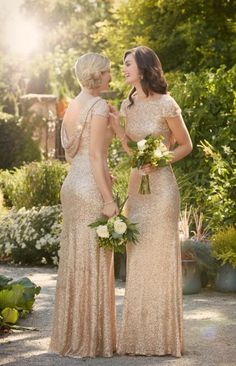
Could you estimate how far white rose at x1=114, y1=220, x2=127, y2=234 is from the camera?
580 cm

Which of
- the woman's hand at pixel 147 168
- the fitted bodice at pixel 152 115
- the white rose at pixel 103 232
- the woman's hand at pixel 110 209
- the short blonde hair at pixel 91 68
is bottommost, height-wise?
the white rose at pixel 103 232

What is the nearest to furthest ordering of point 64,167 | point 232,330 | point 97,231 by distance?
point 97,231
point 232,330
point 64,167

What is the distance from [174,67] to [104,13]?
21.2 meters

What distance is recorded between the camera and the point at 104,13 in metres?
36.1

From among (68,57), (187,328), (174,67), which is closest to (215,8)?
(174,67)

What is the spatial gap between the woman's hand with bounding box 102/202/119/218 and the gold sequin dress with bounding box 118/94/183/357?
0.76 ft

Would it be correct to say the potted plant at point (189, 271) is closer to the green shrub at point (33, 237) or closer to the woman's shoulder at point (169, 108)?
the green shrub at point (33, 237)

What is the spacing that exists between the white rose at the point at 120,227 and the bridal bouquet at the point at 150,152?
0.43m

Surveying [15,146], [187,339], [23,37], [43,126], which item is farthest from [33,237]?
[23,37]

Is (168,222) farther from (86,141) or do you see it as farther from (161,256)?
(86,141)

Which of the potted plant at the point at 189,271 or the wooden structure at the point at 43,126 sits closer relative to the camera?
the potted plant at the point at 189,271

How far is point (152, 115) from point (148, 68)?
342mm

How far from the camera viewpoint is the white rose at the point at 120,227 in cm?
580

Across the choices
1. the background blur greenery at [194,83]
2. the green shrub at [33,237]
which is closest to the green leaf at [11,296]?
the background blur greenery at [194,83]
